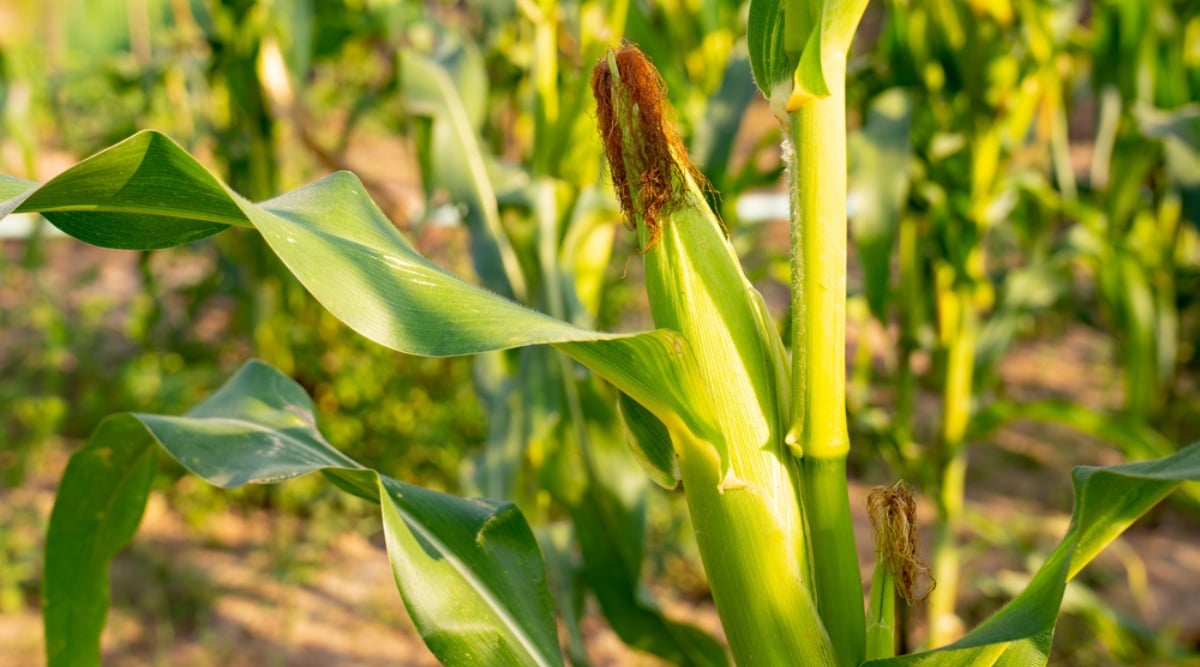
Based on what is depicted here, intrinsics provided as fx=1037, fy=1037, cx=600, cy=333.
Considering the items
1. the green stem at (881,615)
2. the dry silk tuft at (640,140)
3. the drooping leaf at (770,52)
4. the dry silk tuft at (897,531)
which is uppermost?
the drooping leaf at (770,52)

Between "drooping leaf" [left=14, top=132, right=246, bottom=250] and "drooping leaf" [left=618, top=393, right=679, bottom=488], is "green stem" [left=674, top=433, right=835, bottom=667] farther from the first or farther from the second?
"drooping leaf" [left=14, top=132, right=246, bottom=250]

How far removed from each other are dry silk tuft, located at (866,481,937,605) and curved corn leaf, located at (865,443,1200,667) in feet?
0.12

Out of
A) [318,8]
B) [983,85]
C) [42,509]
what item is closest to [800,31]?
[983,85]

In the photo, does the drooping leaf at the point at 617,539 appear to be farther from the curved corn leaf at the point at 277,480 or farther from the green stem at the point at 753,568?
the green stem at the point at 753,568

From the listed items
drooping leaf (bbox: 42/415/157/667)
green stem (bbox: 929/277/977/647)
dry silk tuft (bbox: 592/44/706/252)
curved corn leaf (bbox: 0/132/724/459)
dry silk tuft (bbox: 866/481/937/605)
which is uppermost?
dry silk tuft (bbox: 592/44/706/252)

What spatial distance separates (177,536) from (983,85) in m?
1.80

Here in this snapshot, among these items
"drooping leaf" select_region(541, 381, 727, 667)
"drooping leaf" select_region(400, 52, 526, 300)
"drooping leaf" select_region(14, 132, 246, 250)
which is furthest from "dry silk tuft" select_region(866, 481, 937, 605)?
"drooping leaf" select_region(400, 52, 526, 300)

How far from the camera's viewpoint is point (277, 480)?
61cm

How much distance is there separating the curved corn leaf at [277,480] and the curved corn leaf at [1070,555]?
9.0 inches

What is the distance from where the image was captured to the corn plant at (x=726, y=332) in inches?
18.8

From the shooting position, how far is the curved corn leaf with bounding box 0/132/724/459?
1.54 ft

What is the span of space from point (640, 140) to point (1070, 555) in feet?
0.91

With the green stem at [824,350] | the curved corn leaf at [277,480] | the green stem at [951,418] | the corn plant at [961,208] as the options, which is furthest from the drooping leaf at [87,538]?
the green stem at [951,418]

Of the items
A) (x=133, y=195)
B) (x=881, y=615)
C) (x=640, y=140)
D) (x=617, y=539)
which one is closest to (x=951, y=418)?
(x=617, y=539)
